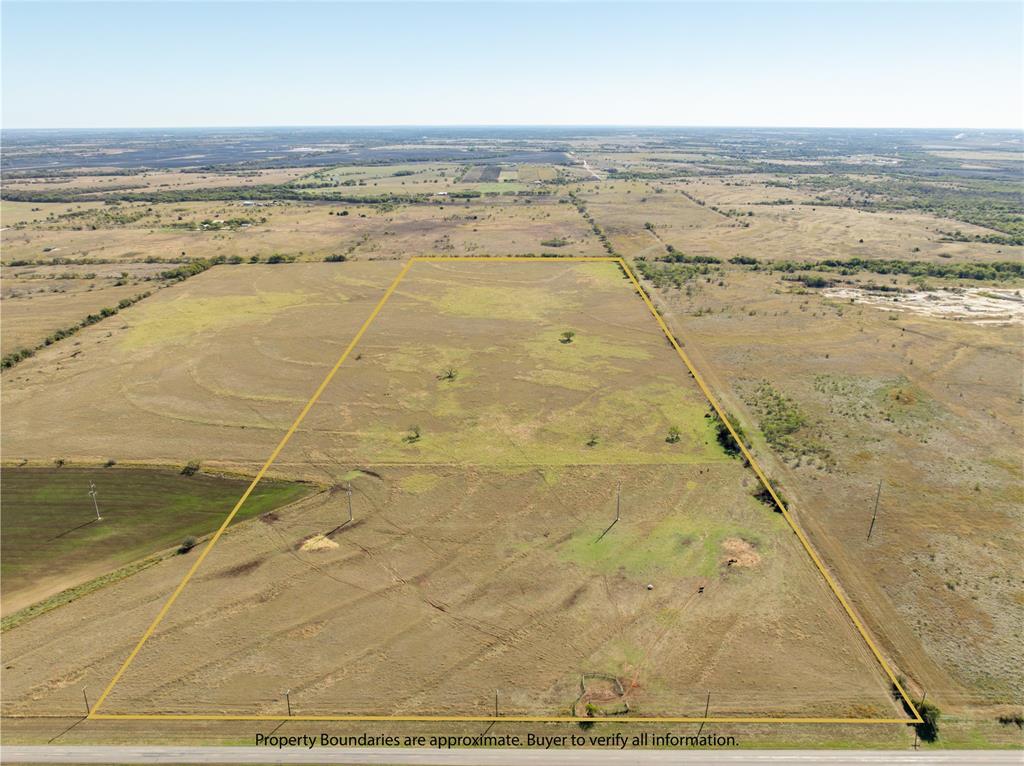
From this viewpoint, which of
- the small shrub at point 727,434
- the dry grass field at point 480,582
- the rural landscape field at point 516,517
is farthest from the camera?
the small shrub at point 727,434

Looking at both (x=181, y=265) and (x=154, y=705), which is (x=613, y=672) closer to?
(x=154, y=705)

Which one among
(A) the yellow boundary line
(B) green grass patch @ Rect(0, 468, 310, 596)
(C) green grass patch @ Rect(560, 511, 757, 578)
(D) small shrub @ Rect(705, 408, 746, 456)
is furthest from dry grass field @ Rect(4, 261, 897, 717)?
(B) green grass patch @ Rect(0, 468, 310, 596)

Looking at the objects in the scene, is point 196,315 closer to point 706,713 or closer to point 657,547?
point 657,547

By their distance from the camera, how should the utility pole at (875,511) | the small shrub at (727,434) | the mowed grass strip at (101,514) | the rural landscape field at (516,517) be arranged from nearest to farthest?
the rural landscape field at (516,517)
the mowed grass strip at (101,514)
the utility pole at (875,511)
the small shrub at (727,434)

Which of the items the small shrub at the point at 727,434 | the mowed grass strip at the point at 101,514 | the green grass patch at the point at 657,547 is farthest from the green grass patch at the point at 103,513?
the small shrub at the point at 727,434

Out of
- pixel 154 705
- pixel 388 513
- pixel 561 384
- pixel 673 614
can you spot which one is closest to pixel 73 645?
pixel 154 705

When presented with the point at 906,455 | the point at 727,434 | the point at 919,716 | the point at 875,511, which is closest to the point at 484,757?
the point at 919,716

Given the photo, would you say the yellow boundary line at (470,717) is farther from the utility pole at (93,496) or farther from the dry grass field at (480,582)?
the utility pole at (93,496)
